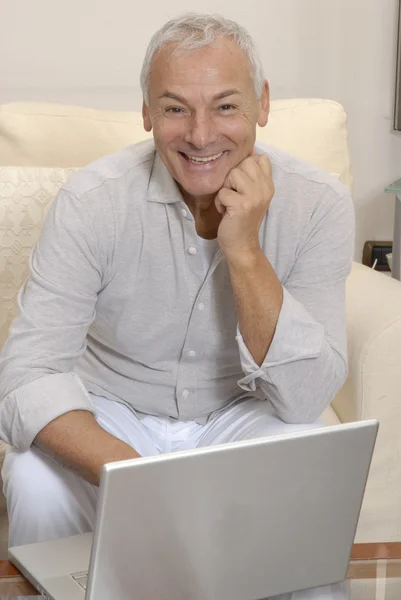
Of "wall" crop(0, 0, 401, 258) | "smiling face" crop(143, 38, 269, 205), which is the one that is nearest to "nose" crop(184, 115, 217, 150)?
"smiling face" crop(143, 38, 269, 205)

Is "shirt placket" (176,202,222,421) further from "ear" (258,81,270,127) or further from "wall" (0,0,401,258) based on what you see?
"wall" (0,0,401,258)

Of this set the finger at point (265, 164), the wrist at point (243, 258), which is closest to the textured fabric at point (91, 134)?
the finger at point (265, 164)

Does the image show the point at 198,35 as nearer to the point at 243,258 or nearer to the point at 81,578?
the point at 243,258

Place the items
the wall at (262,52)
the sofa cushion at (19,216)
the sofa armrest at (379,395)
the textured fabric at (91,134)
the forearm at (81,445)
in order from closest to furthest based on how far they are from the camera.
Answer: the forearm at (81,445), the sofa armrest at (379,395), the sofa cushion at (19,216), the textured fabric at (91,134), the wall at (262,52)

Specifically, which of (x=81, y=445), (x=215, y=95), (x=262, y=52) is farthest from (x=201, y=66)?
(x=262, y=52)

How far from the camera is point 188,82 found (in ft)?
4.96

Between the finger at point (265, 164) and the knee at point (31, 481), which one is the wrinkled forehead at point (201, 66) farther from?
the knee at point (31, 481)

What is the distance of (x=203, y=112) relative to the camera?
153 cm

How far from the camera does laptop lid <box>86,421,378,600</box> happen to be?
0.97 m

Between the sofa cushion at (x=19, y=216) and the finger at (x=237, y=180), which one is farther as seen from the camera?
the sofa cushion at (x=19, y=216)

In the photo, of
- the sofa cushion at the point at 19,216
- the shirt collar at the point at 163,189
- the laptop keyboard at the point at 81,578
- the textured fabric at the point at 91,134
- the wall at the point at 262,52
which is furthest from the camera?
the wall at the point at 262,52

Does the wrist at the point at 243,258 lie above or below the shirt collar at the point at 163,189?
below

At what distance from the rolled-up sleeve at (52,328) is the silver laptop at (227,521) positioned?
0.34 metres

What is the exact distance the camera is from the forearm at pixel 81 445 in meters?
Answer: 1.35
